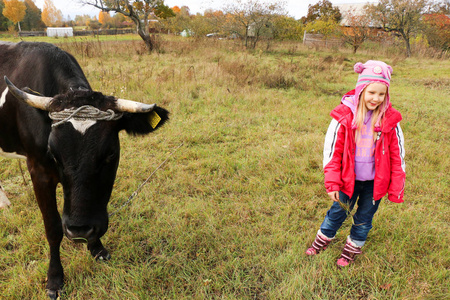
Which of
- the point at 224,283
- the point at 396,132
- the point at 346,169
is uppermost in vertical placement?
the point at 396,132

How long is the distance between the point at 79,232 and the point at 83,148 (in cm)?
59

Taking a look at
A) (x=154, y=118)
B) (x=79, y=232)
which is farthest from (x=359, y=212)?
(x=79, y=232)

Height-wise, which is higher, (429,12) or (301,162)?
(429,12)

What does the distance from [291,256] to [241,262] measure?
0.47 meters

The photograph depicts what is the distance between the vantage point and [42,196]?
2.23m

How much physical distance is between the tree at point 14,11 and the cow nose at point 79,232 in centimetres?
5745

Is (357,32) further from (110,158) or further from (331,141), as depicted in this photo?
(110,158)

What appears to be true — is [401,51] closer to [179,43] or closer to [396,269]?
[179,43]

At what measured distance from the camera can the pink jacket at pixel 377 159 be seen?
82.2 inches

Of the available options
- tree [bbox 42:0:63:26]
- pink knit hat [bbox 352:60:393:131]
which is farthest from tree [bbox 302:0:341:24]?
tree [bbox 42:0:63:26]

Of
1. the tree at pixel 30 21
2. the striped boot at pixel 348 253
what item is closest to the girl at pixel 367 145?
the striped boot at pixel 348 253

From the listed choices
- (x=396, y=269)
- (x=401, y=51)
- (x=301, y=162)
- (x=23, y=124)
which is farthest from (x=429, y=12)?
(x=23, y=124)

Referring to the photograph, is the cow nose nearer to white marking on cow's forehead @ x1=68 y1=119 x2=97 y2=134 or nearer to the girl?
white marking on cow's forehead @ x1=68 y1=119 x2=97 y2=134

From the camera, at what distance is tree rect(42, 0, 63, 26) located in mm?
72625
